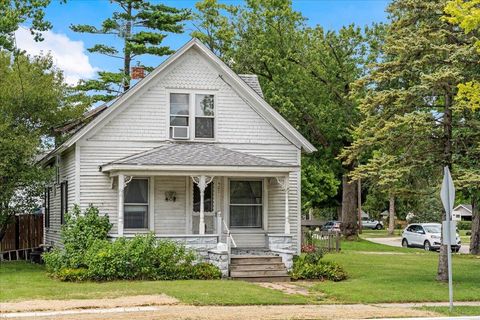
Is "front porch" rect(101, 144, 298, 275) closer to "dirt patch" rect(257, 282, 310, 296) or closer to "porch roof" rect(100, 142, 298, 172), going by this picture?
"porch roof" rect(100, 142, 298, 172)

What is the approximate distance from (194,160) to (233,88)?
345 centimetres

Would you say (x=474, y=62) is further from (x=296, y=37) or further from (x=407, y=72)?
(x=296, y=37)

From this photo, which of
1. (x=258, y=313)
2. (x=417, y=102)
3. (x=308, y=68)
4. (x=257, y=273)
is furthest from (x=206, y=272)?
(x=308, y=68)

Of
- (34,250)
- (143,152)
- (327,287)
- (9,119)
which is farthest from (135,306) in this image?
(34,250)

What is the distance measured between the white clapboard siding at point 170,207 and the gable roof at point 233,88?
2837 millimetres

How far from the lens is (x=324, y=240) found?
118 feet

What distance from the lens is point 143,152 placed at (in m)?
23.7

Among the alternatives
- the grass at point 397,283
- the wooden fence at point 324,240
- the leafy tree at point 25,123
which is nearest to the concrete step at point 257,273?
the grass at point 397,283

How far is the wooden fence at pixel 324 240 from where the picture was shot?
34.3 m

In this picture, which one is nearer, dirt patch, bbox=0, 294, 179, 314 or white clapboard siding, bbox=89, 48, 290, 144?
dirt patch, bbox=0, 294, 179, 314

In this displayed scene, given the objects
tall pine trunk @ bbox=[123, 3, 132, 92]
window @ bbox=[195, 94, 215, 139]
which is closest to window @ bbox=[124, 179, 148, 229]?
window @ bbox=[195, 94, 215, 139]

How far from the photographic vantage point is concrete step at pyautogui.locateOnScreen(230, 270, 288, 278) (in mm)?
21483

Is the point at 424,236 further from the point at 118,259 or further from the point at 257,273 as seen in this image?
the point at 118,259

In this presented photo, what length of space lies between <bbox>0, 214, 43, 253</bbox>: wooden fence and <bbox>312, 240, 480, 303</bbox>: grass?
13.6 m
